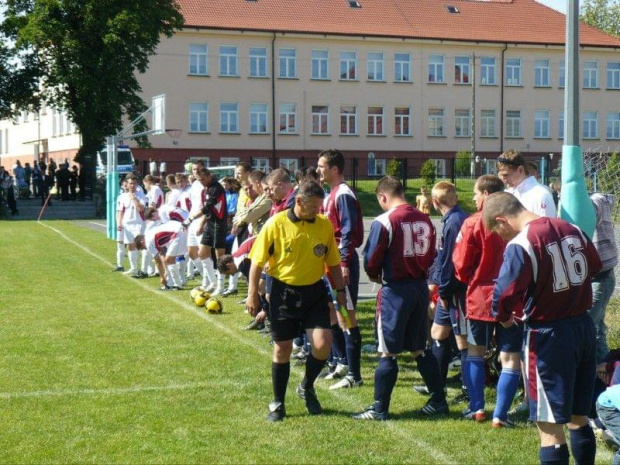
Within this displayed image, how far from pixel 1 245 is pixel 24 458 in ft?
68.5

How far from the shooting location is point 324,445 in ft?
22.8

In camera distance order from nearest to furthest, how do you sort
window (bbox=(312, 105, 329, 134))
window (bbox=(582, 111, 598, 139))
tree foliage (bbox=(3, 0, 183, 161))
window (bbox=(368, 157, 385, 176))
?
tree foliage (bbox=(3, 0, 183, 161)), window (bbox=(368, 157, 385, 176)), window (bbox=(312, 105, 329, 134)), window (bbox=(582, 111, 598, 139))

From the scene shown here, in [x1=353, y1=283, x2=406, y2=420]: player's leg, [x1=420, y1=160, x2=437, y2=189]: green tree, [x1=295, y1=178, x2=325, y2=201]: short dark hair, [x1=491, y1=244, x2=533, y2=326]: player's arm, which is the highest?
[x1=420, y1=160, x2=437, y2=189]: green tree

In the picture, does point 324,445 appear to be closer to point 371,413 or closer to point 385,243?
point 371,413

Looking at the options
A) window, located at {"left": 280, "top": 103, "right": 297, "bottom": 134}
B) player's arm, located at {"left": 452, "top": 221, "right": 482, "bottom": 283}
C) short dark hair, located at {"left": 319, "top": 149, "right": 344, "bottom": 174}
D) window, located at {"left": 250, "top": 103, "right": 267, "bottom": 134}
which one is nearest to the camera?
player's arm, located at {"left": 452, "top": 221, "right": 482, "bottom": 283}

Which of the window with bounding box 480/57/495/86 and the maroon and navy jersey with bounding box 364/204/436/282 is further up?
the window with bounding box 480/57/495/86

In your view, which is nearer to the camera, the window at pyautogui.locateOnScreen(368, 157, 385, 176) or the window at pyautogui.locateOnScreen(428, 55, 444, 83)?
the window at pyautogui.locateOnScreen(368, 157, 385, 176)

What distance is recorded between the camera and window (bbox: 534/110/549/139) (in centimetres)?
6347

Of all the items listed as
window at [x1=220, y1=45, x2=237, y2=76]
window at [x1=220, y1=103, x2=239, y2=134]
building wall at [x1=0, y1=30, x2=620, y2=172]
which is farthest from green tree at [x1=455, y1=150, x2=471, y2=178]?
window at [x1=220, y1=45, x2=237, y2=76]

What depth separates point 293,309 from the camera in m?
7.79

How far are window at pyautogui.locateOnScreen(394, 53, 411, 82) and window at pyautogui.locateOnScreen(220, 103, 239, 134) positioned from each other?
10797 millimetres

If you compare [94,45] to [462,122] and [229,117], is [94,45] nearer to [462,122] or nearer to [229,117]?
[229,117]

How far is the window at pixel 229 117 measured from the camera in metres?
57.4

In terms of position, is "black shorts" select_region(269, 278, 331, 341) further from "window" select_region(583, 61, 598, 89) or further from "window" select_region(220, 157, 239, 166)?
"window" select_region(583, 61, 598, 89)
